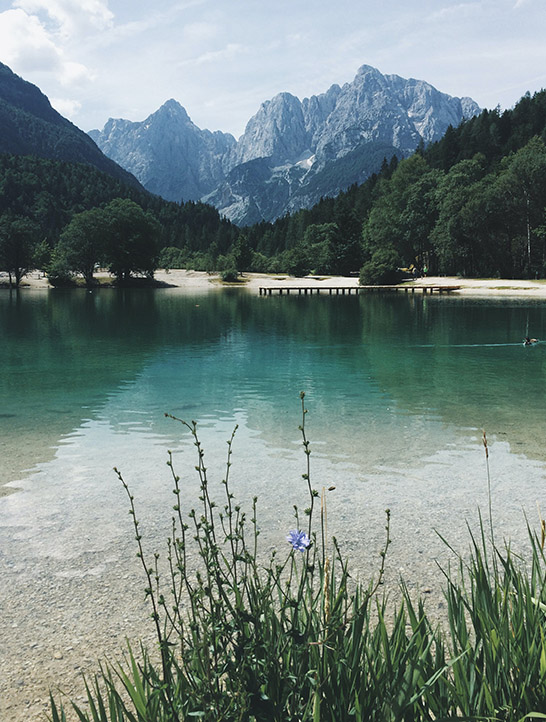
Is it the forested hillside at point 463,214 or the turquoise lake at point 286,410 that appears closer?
the turquoise lake at point 286,410

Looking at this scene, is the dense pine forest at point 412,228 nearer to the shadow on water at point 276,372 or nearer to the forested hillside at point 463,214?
the forested hillside at point 463,214

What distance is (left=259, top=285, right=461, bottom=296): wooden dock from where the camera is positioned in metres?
76.9

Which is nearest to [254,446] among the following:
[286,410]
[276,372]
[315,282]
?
[286,410]

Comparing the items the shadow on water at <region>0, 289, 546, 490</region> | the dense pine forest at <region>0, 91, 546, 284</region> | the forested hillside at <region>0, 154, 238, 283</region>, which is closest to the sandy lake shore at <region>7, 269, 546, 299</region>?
the dense pine forest at <region>0, 91, 546, 284</region>

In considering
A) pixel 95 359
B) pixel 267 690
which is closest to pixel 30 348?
pixel 95 359

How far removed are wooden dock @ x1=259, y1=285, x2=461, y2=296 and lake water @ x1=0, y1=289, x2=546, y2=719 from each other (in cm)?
4740

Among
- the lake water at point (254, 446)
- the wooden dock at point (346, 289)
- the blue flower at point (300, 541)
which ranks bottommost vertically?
the lake water at point (254, 446)

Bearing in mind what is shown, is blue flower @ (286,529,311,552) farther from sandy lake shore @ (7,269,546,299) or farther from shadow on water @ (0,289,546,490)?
sandy lake shore @ (7,269,546,299)

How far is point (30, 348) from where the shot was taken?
97.1 feet

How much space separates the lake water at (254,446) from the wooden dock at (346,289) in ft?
156

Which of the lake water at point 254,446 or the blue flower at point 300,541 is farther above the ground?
the blue flower at point 300,541

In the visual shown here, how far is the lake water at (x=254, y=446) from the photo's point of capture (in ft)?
20.3

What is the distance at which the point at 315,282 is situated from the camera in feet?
325

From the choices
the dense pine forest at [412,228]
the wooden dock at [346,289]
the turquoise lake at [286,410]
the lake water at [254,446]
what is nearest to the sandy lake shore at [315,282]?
the wooden dock at [346,289]
